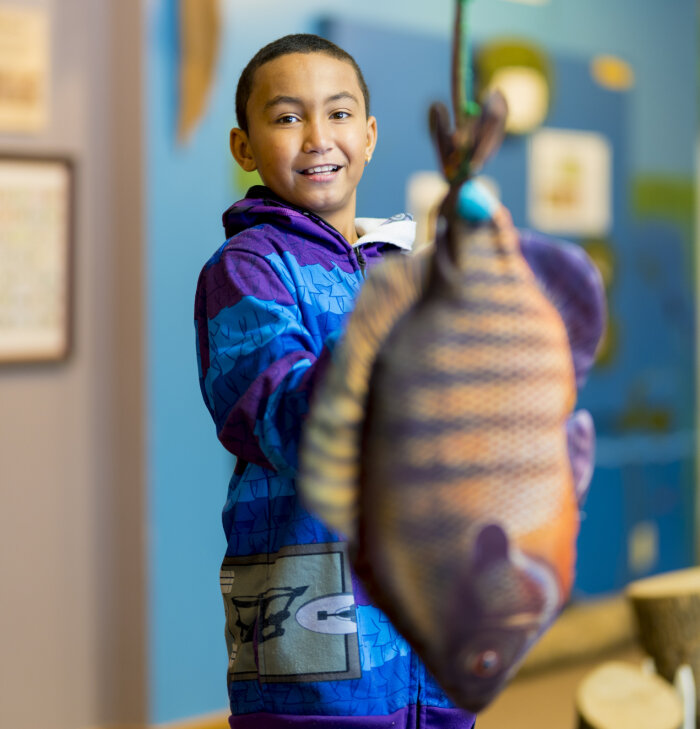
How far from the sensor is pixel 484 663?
2.04ft

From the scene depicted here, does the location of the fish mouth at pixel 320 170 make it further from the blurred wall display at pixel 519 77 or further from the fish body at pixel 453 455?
the blurred wall display at pixel 519 77

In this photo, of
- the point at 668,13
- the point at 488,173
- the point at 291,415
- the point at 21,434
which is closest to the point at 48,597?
the point at 21,434

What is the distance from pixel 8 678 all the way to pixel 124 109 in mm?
1381

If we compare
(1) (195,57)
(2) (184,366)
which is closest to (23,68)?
(1) (195,57)

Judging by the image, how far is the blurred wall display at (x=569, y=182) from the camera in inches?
123

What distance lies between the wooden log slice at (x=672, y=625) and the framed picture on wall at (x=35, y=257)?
4.73 ft

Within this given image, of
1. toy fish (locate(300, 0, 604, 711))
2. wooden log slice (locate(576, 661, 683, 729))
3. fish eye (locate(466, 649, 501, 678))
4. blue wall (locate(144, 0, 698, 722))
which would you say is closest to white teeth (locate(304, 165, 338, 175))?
toy fish (locate(300, 0, 604, 711))

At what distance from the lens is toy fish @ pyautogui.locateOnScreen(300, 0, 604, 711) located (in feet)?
1.98

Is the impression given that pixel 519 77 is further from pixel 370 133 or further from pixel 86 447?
pixel 370 133

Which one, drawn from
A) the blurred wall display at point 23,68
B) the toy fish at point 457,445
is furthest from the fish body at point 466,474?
the blurred wall display at point 23,68

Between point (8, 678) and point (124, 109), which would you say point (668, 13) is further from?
point (8, 678)

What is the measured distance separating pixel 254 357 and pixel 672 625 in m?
1.55

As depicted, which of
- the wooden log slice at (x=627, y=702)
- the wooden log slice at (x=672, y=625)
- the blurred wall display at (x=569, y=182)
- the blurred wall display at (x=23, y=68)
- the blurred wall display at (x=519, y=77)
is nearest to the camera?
the wooden log slice at (x=627, y=702)

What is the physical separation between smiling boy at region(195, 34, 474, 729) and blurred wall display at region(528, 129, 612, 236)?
231 centimetres
